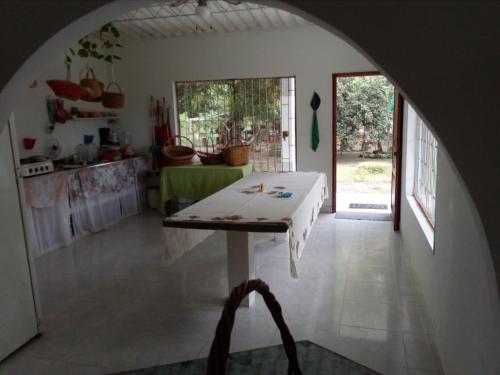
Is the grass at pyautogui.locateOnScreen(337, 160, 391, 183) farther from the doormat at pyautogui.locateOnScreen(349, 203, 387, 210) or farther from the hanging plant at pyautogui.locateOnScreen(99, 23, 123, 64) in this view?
the hanging plant at pyautogui.locateOnScreen(99, 23, 123, 64)

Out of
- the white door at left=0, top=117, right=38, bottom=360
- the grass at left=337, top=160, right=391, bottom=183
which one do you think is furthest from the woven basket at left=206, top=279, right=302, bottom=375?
the grass at left=337, top=160, right=391, bottom=183

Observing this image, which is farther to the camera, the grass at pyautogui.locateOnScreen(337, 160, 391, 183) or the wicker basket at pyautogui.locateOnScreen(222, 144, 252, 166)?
the grass at pyautogui.locateOnScreen(337, 160, 391, 183)

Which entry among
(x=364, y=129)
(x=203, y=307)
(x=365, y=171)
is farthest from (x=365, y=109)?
(x=203, y=307)

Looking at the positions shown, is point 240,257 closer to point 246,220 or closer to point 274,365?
point 246,220

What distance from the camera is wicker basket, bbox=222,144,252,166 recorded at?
5547 mm

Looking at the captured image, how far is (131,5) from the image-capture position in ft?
3.34

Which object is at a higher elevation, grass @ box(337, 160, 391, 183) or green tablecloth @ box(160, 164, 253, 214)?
green tablecloth @ box(160, 164, 253, 214)

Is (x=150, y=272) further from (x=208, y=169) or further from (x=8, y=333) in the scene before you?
(x=208, y=169)

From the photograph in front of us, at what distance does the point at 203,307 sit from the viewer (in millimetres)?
3168

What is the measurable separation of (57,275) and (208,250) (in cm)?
150

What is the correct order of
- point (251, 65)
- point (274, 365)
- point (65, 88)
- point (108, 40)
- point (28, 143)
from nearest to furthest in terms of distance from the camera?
point (274, 365) < point (65, 88) < point (108, 40) < point (28, 143) < point (251, 65)

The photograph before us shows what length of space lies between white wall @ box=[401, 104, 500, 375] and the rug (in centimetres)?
43

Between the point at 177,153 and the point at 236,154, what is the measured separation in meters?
1.12

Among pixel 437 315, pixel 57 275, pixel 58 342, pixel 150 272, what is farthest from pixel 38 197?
pixel 437 315
